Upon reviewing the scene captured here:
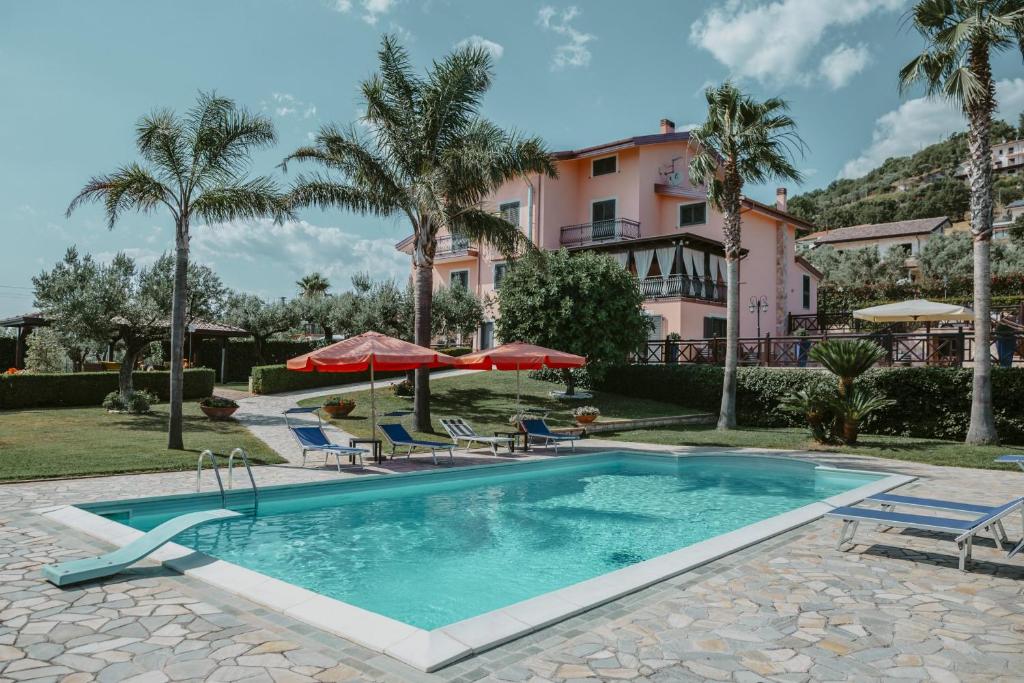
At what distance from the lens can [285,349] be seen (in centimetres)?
3706

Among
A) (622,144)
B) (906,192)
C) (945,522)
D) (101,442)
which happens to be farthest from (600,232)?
(906,192)

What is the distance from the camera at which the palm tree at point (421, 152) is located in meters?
16.6

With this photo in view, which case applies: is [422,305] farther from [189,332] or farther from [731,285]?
[189,332]

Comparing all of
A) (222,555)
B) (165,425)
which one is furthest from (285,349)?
(222,555)

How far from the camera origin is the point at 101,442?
14.1 meters

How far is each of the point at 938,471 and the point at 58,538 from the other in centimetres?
1379

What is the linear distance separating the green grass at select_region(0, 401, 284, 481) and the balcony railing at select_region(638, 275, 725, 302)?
64.4 feet

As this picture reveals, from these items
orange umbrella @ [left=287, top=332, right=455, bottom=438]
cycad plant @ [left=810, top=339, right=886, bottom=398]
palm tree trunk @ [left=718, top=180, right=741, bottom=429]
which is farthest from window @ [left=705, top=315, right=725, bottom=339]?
orange umbrella @ [left=287, top=332, right=455, bottom=438]

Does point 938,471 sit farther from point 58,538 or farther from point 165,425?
point 165,425

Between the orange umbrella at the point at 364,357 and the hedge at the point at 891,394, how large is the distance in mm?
10674

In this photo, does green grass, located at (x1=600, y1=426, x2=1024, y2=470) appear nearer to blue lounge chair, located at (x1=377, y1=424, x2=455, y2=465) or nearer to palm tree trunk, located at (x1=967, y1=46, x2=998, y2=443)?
palm tree trunk, located at (x1=967, y1=46, x2=998, y2=443)

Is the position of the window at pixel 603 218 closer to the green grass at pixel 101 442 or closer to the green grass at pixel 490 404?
the green grass at pixel 490 404

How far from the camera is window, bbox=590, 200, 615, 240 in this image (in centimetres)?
3469

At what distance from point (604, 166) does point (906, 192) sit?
9171cm
